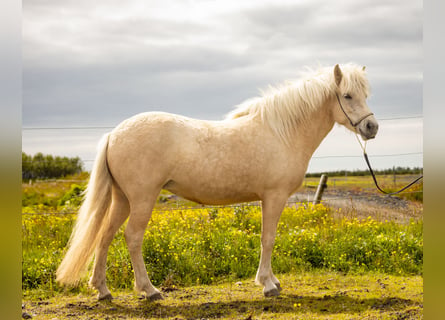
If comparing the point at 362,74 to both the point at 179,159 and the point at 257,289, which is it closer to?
the point at 179,159

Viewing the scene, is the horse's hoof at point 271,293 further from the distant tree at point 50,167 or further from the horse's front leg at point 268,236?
the distant tree at point 50,167

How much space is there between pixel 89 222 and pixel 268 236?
2.01 meters

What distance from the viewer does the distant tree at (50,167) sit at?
11.1m

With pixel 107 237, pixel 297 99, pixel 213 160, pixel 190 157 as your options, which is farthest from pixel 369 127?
pixel 107 237

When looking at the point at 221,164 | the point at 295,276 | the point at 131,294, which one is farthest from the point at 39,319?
the point at 295,276

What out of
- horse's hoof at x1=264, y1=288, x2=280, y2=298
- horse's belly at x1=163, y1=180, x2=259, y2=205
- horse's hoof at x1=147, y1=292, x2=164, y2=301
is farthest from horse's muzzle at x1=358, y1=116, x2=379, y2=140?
horse's hoof at x1=147, y1=292, x2=164, y2=301

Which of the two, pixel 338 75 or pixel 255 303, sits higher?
pixel 338 75

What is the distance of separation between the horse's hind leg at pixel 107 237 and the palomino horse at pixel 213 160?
1 cm

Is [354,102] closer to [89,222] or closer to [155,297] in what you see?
[155,297]

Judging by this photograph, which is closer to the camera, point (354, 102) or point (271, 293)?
point (271, 293)

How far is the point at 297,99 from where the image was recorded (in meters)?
5.06

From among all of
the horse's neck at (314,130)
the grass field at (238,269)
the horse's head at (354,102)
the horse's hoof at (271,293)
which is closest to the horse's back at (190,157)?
the horse's neck at (314,130)

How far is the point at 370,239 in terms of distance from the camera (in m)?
6.55

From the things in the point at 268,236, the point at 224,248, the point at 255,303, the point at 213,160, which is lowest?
the point at 255,303
